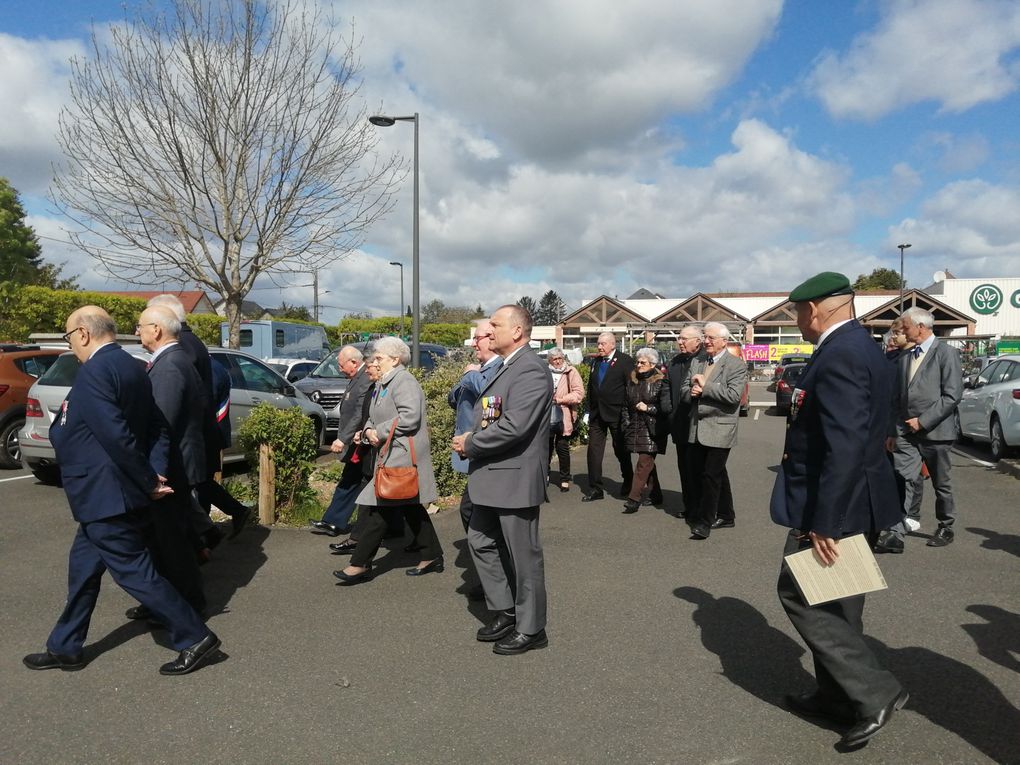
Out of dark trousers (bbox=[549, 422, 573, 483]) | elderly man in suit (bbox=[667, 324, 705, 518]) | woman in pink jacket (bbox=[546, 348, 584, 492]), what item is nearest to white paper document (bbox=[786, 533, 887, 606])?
elderly man in suit (bbox=[667, 324, 705, 518])

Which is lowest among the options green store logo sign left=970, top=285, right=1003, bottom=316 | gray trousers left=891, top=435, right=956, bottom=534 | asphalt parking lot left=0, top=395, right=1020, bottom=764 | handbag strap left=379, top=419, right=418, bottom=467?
asphalt parking lot left=0, top=395, right=1020, bottom=764

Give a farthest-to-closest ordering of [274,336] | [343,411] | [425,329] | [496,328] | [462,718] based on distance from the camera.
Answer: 1. [425,329]
2. [274,336]
3. [343,411]
4. [496,328]
5. [462,718]

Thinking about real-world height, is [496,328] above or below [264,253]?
below

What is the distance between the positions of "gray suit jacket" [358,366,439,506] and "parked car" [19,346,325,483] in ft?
8.74

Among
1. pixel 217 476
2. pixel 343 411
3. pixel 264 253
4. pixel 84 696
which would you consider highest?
pixel 264 253

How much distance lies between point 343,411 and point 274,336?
66.3 ft

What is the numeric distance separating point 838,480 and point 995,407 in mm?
10589

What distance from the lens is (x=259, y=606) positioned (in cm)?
491

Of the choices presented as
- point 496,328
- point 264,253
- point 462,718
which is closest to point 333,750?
point 462,718

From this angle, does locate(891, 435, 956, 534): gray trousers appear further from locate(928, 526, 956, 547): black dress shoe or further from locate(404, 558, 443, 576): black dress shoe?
locate(404, 558, 443, 576): black dress shoe

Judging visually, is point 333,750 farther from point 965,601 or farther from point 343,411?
point 965,601

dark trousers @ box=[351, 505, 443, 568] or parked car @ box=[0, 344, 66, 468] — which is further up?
parked car @ box=[0, 344, 66, 468]

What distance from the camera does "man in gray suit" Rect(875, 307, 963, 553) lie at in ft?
20.1

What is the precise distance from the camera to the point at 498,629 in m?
4.35
